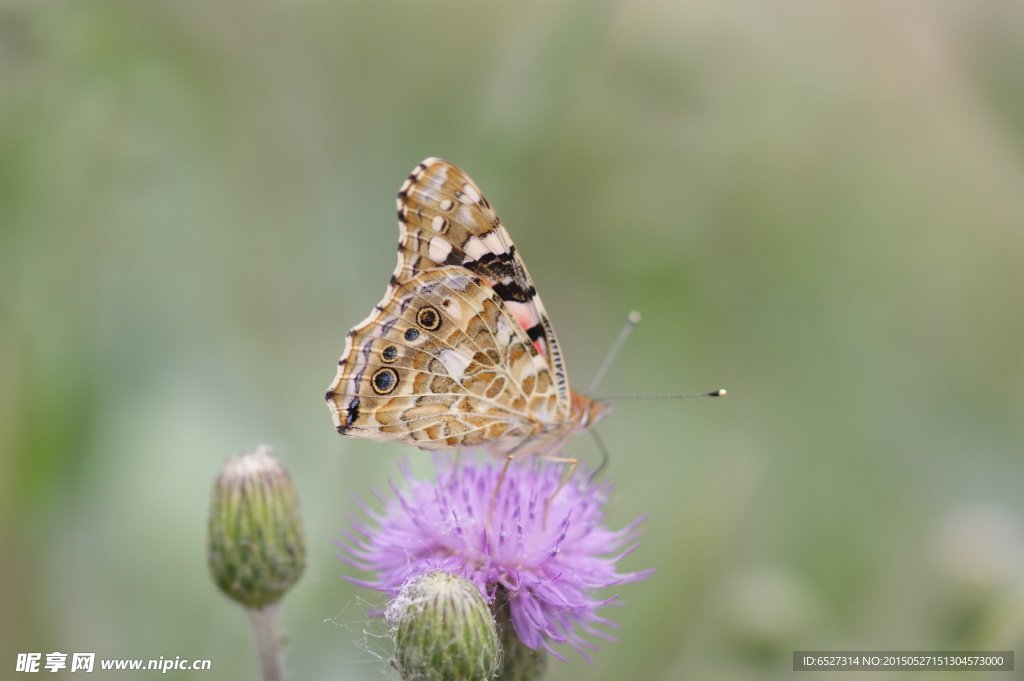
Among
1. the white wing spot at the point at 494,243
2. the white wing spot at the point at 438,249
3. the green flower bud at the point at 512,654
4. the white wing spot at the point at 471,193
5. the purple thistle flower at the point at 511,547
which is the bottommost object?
the green flower bud at the point at 512,654

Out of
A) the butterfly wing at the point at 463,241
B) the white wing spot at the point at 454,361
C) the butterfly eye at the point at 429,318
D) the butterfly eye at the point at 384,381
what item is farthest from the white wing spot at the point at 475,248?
the butterfly eye at the point at 384,381

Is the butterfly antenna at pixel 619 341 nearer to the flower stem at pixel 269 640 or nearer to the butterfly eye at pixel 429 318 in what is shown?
the butterfly eye at pixel 429 318

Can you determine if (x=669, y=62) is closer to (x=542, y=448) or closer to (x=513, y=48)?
(x=513, y=48)

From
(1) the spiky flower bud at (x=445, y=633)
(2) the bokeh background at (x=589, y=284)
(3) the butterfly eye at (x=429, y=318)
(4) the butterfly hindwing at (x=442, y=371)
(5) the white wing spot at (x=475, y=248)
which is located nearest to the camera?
(1) the spiky flower bud at (x=445, y=633)

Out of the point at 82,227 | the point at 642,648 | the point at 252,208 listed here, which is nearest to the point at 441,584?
the point at 642,648

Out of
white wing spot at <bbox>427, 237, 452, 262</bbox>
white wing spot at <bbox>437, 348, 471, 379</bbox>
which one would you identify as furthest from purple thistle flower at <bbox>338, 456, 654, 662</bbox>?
white wing spot at <bbox>427, 237, 452, 262</bbox>

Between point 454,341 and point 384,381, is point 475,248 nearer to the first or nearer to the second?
point 454,341

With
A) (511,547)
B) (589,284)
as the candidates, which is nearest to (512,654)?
(511,547)
